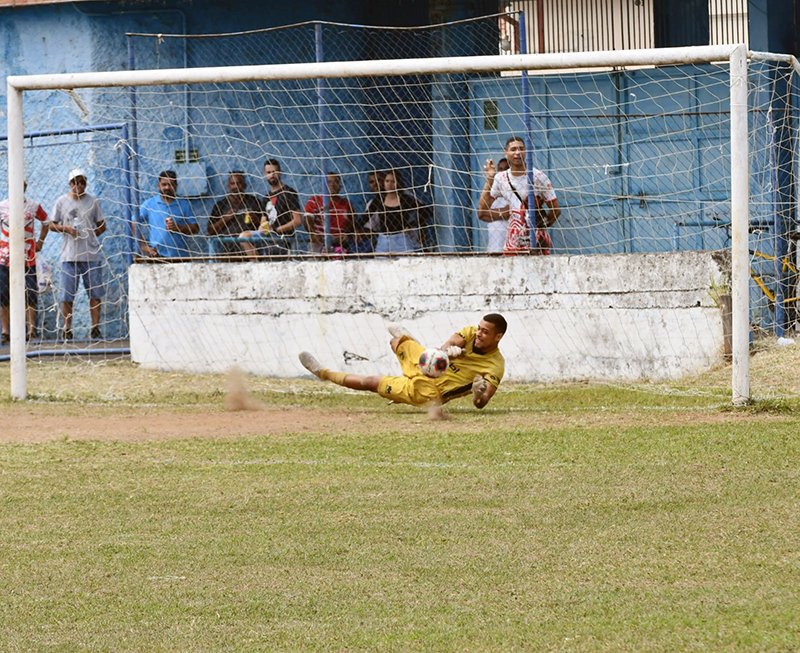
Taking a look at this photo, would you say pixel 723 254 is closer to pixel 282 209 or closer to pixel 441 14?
pixel 282 209

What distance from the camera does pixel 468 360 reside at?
941 cm

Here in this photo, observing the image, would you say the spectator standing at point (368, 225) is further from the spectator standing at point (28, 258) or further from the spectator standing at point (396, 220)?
the spectator standing at point (28, 258)

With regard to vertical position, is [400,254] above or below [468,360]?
above

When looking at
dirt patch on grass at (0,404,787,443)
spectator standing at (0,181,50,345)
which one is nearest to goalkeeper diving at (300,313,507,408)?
dirt patch on grass at (0,404,787,443)

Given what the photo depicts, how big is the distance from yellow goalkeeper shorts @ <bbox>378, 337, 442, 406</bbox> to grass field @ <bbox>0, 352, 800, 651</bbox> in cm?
22

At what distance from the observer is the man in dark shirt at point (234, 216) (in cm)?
1284

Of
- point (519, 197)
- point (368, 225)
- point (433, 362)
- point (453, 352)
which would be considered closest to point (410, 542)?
point (433, 362)

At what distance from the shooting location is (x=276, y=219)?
12.7 m

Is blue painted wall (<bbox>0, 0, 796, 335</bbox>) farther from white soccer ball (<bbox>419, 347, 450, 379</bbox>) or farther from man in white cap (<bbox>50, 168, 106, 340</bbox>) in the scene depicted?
white soccer ball (<bbox>419, 347, 450, 379</bbox>)

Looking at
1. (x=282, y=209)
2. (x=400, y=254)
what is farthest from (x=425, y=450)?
(x=282, y=209)

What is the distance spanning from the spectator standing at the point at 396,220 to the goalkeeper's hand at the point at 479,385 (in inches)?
142

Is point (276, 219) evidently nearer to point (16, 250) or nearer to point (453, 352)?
point (16, 250)

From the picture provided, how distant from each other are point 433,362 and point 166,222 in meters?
4.80

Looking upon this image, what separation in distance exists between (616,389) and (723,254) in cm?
161
